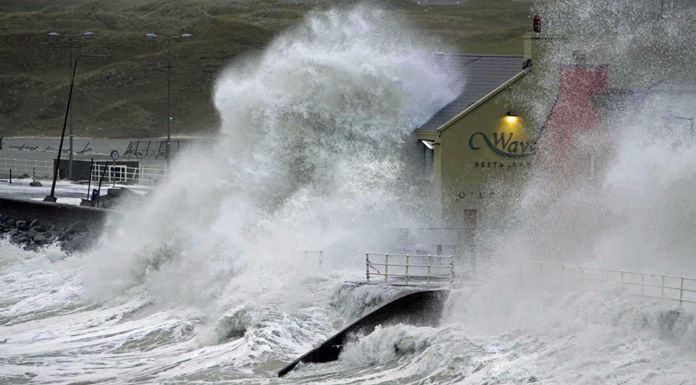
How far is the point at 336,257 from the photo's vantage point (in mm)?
29594

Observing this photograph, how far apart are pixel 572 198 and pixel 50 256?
639 inches

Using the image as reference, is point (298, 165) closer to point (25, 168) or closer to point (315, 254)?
point (315, 254)

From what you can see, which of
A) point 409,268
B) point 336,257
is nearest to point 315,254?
point 336,257

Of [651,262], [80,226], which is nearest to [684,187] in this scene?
[651,262]

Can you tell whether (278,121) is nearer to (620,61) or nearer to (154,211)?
(154,211)

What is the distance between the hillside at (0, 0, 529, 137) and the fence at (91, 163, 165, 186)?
5014 cm

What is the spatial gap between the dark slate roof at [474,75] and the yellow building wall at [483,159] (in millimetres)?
527

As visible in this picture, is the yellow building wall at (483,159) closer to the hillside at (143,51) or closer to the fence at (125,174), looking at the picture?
the fence at (125,174)

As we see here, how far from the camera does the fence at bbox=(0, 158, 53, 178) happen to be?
60184 millimetres

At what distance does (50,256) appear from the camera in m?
40.3

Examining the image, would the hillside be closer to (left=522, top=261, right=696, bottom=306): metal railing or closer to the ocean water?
the ocean water

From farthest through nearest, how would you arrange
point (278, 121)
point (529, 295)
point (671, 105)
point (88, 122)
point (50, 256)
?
point (88, 122) → point (50, 256) → point (278, 121) → point (671, 105) → point (529, 295)

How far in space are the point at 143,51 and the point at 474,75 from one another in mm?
108928

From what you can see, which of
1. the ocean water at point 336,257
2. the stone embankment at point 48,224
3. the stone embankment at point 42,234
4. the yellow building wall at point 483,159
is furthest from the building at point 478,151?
the stone embankment at point 42,234
